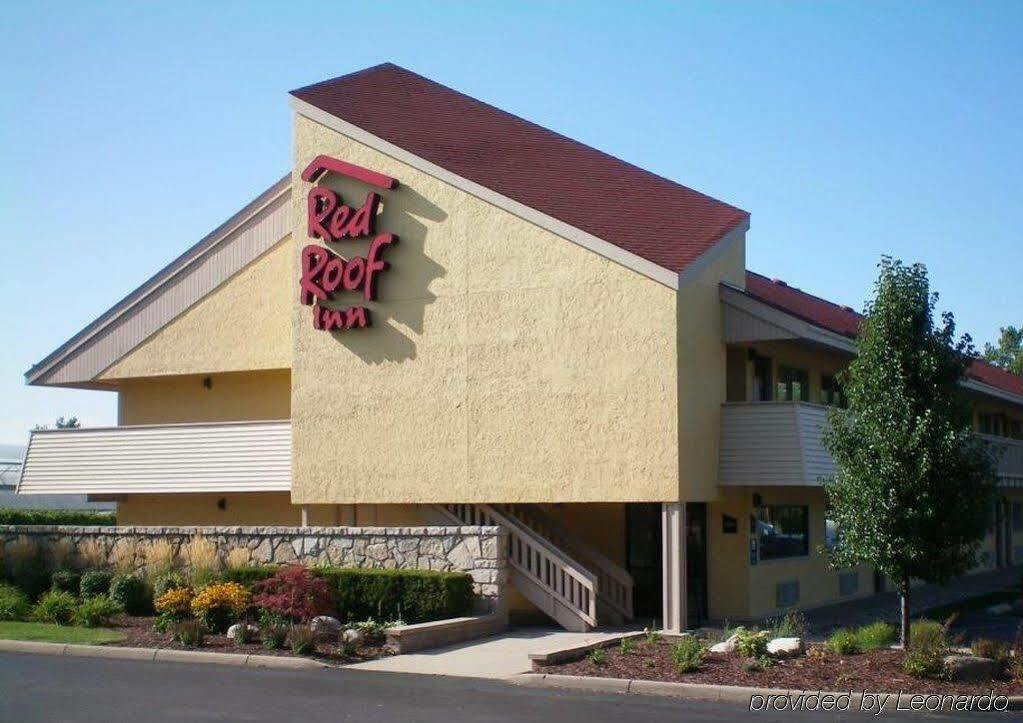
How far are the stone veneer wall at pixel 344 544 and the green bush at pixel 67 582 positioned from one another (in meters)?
0.92

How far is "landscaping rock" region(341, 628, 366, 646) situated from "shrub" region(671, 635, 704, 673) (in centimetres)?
497

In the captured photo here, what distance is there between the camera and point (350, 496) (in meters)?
25.6

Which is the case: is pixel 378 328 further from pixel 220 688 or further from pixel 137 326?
pixel 220 688

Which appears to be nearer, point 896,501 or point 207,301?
point 896,501

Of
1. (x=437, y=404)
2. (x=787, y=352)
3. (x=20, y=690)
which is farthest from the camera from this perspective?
(x=787, y=352)

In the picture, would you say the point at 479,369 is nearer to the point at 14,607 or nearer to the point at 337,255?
the point at 337,255

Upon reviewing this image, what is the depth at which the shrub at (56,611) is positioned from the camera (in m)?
22.8

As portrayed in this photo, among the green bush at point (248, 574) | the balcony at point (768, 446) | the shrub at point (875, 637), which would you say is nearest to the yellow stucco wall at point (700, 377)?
the balcony at point (768, 446)

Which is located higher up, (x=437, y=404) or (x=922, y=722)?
(x=437, y=404)

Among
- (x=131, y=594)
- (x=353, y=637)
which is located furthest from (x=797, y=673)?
(x=131, y=594)

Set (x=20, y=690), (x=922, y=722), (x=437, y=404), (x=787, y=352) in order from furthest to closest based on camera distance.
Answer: (x=787, y=352)
(x=437, y=404)
(x=20, y=690)
(x=922, y=722)

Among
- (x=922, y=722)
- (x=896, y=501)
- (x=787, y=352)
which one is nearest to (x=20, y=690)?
(x=922, y=722)

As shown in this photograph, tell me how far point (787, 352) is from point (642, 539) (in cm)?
529

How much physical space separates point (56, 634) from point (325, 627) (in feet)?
15.8
